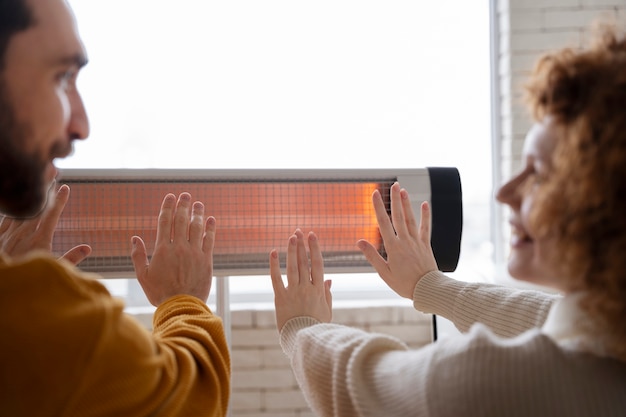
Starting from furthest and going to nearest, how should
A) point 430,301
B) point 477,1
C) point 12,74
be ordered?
1. point 477,1
2. point 430,301
3. point 12,74

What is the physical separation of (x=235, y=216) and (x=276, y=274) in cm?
14

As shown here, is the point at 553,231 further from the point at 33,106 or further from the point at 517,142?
the point at 517,142

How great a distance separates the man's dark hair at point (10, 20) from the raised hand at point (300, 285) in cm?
53

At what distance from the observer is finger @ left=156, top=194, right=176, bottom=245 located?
44.3 inches

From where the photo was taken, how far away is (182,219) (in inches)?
44.2

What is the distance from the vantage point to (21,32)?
84 centimetres

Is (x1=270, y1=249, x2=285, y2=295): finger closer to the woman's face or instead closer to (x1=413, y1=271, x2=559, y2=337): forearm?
(x1=413, y1=271, x2=559, y2=337): forearm

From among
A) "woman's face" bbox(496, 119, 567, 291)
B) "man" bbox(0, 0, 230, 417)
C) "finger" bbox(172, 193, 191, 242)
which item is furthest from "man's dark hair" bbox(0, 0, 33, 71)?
"woman's face" bbox(496, 119, 567, 291)

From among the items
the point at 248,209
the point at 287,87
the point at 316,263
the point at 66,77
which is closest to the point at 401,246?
the point at 316,263

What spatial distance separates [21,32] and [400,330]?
2103mm

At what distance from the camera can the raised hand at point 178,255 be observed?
1.08 metres

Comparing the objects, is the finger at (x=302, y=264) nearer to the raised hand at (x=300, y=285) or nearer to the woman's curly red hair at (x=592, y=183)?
the raised hand at (x=300, y=285)

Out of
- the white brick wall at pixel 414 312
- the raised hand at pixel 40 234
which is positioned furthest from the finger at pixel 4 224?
the white brick wall at pixel 414 312

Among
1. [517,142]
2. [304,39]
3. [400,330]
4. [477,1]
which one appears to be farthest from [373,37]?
[400,330]
